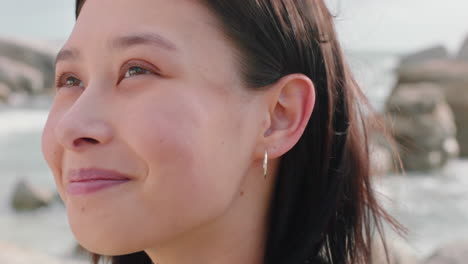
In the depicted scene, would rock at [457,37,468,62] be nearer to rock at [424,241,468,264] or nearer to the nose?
rock at [424,241,468,264]

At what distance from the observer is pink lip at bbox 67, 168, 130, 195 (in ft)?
4.19

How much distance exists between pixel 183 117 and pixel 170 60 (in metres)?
0.14

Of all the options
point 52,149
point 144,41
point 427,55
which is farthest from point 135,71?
point 427,55

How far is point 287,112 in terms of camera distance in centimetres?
150

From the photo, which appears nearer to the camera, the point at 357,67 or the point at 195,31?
the point at 195,31

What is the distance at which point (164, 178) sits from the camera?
4.16 ft

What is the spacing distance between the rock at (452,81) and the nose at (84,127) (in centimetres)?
999

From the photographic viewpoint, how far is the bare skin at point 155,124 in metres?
1.27

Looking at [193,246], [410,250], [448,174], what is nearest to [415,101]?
[448,174]

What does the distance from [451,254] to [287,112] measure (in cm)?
195

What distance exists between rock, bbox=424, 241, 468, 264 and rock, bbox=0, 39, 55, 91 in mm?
16081

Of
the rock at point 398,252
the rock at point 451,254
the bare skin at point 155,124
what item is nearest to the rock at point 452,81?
the rock at point 398,252

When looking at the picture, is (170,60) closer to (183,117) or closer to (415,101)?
(183,117)

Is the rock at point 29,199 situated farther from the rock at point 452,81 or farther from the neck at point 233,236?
the rock at point 452,81
